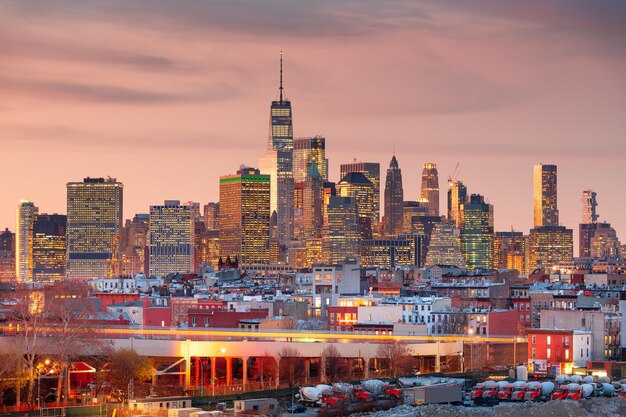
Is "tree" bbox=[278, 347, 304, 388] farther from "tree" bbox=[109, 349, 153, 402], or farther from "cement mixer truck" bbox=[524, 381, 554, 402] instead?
"cement mixer truck" bbox=[524, 381, 554, 402]

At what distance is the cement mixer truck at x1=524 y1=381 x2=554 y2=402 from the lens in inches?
2940

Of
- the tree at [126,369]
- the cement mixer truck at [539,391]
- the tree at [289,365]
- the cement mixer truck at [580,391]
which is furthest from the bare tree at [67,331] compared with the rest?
the cement mixer truck at [580,391]

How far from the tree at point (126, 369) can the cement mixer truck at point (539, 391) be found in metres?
17.8

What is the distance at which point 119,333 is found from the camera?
97.4 metres

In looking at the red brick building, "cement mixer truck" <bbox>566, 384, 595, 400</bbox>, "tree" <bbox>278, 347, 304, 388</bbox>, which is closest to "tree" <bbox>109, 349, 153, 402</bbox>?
"tree" <bbox>278, 347, 304, 388</bbox>

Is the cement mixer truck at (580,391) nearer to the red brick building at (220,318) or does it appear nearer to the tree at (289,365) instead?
the tree at (289,365)

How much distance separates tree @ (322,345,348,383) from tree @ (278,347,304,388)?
146 cm

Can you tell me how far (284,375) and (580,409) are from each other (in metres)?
22.7

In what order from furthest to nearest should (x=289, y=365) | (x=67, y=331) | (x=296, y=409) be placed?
(x=289, y=365), (x=67, y=331), (x=296, y=409)

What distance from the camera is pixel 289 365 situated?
85562 millimetres

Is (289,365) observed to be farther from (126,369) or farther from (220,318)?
(220,318)

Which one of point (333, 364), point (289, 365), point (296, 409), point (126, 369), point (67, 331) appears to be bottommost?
point (296, 409)

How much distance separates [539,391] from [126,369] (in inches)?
742

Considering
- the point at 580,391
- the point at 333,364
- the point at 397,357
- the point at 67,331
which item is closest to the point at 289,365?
the point at 333,364
